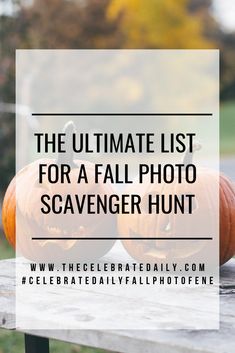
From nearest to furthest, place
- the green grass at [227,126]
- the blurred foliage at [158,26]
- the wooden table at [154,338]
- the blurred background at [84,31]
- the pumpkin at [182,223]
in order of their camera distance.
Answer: the wooden table at [154,338], the pumpkin at [182,223], the blurred background at [84,31], the blurred foliage at [158,26], the green grass at [227,126]

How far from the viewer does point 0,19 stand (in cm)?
784

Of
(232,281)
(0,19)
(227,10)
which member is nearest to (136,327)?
(232,281)

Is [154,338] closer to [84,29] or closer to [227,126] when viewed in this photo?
[84,29]

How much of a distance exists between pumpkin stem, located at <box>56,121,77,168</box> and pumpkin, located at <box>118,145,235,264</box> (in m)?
0.19

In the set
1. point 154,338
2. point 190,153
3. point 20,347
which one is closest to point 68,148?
point 190,153

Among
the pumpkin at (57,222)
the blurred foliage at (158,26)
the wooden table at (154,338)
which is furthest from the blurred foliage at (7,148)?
the blurred foliage at (158,26)

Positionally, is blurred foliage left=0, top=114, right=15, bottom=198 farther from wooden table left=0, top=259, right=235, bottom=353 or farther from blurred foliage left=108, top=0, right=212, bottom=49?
blurred foliage left=108, top=0, right=212, bottom=49

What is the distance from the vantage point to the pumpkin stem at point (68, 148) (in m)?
1.93

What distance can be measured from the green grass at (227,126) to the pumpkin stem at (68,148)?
17.1m

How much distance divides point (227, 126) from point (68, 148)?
2441 centimetres

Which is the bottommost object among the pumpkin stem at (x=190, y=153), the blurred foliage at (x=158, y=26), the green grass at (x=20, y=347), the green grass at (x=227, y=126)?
the green grass at (x=20, y=347)

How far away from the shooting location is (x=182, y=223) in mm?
1866

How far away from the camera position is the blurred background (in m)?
7.78

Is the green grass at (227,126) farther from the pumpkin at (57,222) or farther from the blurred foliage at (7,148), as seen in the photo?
the pumpkin at (57,222)
